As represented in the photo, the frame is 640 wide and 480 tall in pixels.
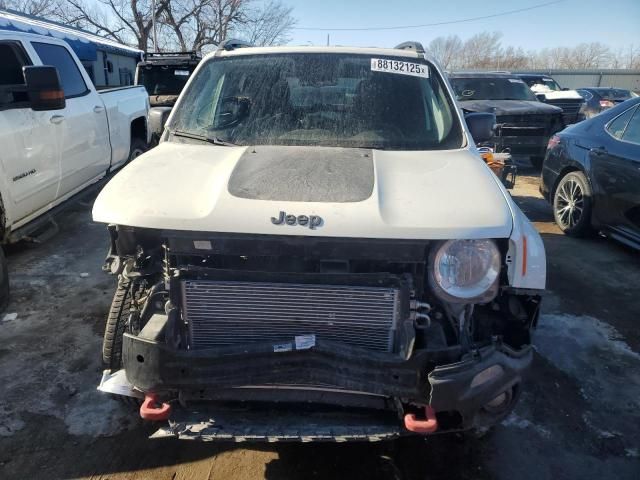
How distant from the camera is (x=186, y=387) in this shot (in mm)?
2188

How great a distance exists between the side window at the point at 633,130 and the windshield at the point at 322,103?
2.93 meters

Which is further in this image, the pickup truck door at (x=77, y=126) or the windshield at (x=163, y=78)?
the windshield at (x=163, y=78)

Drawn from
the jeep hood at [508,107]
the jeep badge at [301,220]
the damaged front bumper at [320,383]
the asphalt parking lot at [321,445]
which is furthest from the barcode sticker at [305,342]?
the jeep hood at [508,107]

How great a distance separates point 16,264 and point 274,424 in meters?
4.09

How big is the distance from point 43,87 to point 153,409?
335 cm

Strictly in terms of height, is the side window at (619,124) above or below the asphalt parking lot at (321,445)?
above

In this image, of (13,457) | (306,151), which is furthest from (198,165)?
(13,457)

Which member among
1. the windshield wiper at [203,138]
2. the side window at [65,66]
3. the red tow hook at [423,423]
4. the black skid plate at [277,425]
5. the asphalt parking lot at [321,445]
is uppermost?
the side window at [65,66]

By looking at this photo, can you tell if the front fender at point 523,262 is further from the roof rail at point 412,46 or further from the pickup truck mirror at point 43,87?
the pickup truck mirror at point 43,87

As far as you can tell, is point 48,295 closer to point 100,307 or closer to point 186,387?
point 100,307

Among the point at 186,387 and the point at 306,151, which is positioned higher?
the point at 306,151

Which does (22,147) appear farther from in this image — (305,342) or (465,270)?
(465,270)

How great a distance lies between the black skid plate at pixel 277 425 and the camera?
219 centimetres

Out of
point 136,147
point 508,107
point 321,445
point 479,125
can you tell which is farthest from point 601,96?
point 321,445
